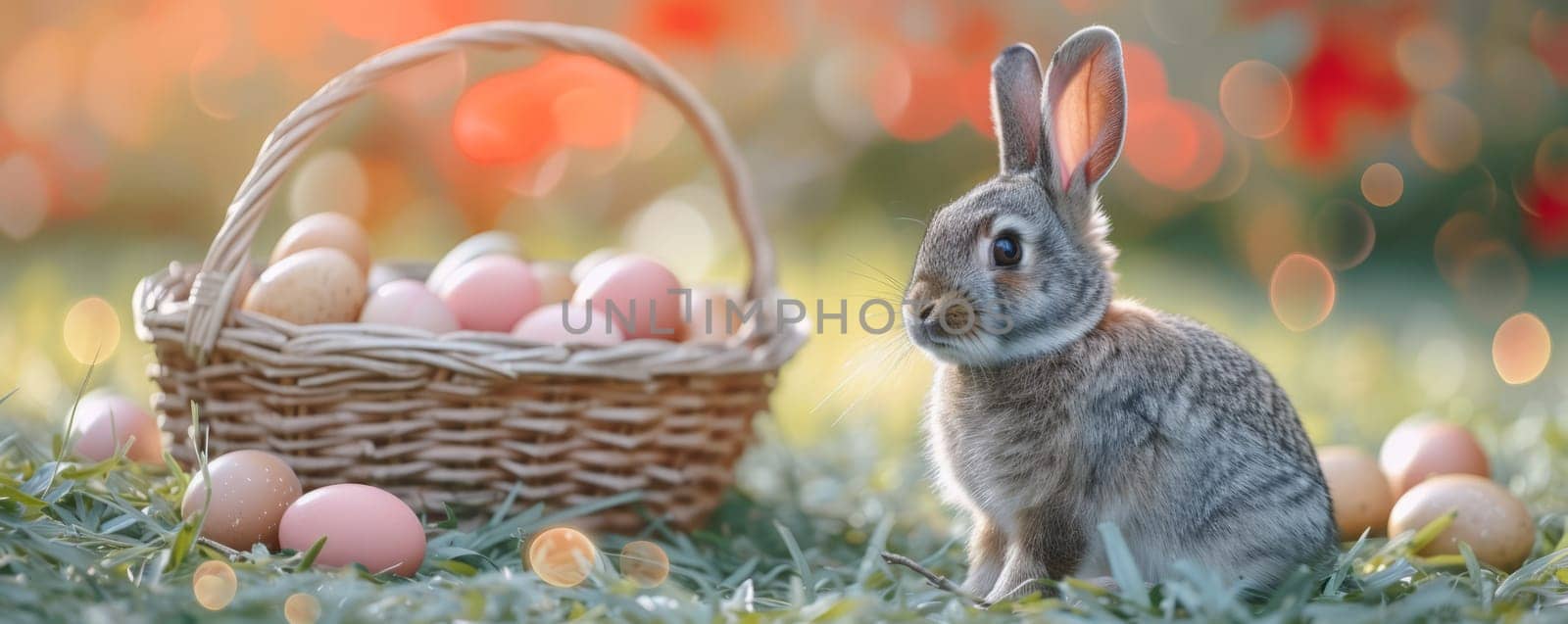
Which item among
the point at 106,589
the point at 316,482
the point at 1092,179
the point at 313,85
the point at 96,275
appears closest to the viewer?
the point at 106,589

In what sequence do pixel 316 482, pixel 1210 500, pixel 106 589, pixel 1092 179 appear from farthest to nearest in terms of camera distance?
pixel 316 482
pixel 1092 179
pixel 1210 500
pixel 106 589

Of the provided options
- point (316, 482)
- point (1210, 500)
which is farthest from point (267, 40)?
point (1210, 500)

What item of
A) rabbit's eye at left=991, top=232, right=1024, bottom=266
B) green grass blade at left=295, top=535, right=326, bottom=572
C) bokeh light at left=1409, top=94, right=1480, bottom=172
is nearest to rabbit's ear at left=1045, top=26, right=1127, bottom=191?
rabbit's eye at left=991, top=232, right=1024, bottom=266

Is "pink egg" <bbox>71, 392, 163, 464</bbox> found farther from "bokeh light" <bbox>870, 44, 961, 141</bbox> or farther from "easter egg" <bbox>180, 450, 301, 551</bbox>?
"bokeh light" <bbox>870, 44, 961, 141</bbox>

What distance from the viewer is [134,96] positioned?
499 cm

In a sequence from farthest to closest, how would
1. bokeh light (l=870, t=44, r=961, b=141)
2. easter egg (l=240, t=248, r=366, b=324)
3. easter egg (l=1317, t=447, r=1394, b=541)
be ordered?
bokeh light (l=870, t=44, r=961, b=141) < easter egg (l=1317, t=447, r=1394, b=541) < easter egg (l=240, t=248, r=366, b=324)

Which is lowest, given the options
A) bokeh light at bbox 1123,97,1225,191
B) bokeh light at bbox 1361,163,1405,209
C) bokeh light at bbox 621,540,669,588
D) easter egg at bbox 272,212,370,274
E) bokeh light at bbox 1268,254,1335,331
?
bokeh light at bbox 621,540,669,588

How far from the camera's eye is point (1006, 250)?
1.89 metres

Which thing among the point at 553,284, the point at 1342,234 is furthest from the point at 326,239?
the point at 1342,234

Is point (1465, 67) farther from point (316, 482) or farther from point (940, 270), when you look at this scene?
point (316, 482)

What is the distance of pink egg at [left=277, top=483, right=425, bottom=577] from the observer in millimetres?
1825

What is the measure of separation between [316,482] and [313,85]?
3.17 metres

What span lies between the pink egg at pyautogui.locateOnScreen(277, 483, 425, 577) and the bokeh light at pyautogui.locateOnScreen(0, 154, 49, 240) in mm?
3647

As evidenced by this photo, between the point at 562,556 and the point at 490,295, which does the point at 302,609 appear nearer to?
the point at 562,556
